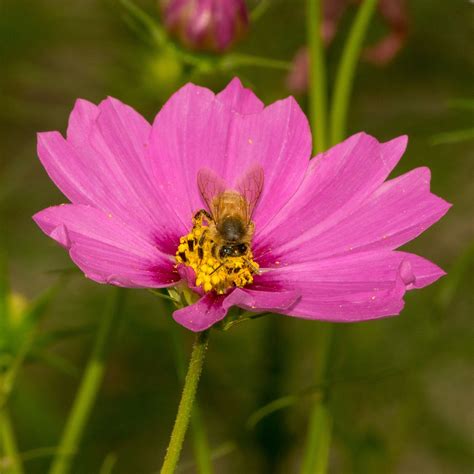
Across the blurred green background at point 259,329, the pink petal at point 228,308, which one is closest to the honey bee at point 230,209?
the pink petal at point 228,308

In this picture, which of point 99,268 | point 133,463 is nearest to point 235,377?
point 133,463

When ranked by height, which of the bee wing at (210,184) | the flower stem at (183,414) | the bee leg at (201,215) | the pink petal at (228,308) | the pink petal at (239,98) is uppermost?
the pink petal at (239,98)

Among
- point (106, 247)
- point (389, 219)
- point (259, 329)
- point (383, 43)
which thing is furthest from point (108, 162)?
point (259, 329)

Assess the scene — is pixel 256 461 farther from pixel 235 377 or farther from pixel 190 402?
pixel 190 402

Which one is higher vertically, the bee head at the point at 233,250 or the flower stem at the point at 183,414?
the bee head at the point at 233,250

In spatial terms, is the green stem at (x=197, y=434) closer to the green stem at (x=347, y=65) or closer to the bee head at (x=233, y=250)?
the bee head at (x=233, y=250)
